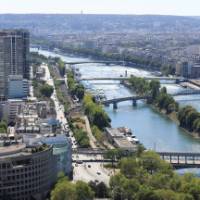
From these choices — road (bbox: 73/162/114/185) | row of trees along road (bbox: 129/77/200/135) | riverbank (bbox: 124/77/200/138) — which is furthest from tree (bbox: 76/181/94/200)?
row of trees along road (bbox: 129/77/200/135)

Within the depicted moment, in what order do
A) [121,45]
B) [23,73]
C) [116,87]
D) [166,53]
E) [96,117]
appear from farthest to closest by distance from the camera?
1. [121,45]
2. [166,53]
3. [116,87]
4. [23,73]
5. [96,117]

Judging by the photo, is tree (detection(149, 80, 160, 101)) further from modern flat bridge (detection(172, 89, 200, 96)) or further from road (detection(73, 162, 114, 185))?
road (detection(73, 162, 114, 185))

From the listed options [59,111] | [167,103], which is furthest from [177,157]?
[167,103]

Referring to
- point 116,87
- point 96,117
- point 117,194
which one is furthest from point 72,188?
point 116,87

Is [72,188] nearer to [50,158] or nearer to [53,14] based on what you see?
[50,158]

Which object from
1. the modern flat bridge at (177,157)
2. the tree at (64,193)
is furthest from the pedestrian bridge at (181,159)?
the tree at (64,193)

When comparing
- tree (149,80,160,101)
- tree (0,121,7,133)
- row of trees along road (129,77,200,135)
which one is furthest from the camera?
tree (149,80,160,101)

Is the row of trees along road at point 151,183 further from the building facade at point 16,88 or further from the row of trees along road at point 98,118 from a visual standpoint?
the building facade at point 16,88
